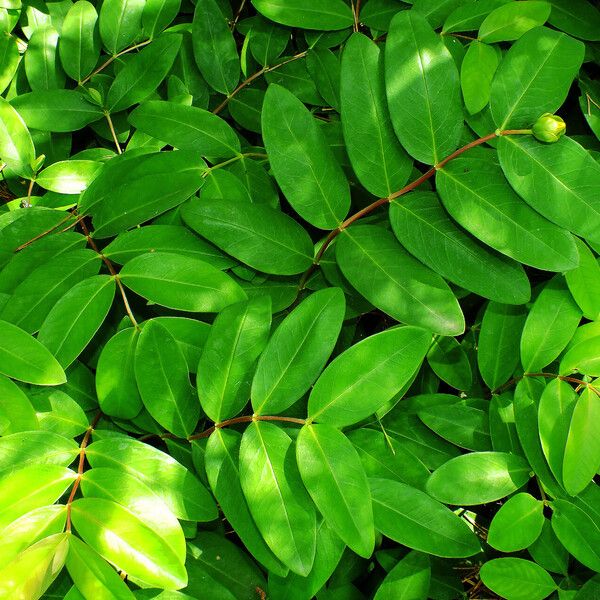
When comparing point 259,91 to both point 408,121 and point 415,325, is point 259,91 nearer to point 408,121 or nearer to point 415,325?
point 408,121

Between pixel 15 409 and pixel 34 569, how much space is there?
0.26m

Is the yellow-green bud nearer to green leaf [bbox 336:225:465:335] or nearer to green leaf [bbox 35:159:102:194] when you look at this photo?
green leaf [bbox 336:225:465:335]

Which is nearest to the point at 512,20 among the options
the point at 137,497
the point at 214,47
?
the point at 214,47

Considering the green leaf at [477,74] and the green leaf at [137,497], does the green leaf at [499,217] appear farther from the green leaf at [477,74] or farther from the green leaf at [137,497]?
the green leaf at [137,497]

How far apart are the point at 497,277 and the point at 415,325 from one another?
145mm

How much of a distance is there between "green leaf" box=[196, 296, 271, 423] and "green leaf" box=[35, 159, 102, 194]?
0.53 m

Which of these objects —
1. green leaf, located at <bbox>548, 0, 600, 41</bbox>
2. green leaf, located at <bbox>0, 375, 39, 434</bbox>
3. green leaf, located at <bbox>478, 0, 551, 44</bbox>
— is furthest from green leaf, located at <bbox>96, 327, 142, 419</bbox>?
green leaf, located at <bbox>548, 0, 600, 41</bbox>

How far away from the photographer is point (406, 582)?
3.42ft

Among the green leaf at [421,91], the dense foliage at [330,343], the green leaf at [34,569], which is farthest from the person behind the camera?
the green leaf at [421,91]

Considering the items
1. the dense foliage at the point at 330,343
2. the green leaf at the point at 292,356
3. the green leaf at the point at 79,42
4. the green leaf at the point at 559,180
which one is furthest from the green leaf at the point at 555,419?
the green leaf at the point at 79,42

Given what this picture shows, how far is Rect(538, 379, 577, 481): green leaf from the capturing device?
958mm

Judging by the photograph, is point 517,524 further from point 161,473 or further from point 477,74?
point 477,74

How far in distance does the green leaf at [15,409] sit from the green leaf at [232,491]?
269 mm

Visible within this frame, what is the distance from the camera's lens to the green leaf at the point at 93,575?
2.64 feet
